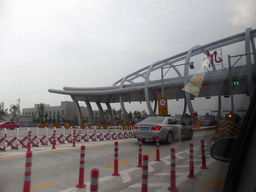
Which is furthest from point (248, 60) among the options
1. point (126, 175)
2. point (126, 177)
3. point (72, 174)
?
point (72, 174)

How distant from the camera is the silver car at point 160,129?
35.9 feet

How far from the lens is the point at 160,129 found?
1088 centimetres

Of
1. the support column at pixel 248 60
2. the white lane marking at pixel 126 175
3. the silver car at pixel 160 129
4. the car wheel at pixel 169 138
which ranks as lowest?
the white lane marking at pixel 126 175

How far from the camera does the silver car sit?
10.9m

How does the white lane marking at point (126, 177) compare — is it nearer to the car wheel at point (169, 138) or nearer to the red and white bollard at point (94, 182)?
the red and white bollard at point (94, 182)

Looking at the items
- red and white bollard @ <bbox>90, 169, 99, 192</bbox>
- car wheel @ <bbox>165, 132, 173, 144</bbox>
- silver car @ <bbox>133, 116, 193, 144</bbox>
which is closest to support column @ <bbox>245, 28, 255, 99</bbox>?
red and white bollard @ <bbox>90, 169, 99, 192</bbox>

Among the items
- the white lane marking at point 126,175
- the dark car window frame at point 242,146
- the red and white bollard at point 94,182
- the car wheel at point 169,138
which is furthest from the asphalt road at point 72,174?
the car wheel at point 169,138

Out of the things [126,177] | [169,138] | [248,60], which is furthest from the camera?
[169,138]

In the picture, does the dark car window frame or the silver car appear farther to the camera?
the silver car

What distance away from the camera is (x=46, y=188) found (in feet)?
14.6

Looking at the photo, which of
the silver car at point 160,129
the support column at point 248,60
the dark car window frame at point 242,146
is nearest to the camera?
the dark car window frame at point 242,146

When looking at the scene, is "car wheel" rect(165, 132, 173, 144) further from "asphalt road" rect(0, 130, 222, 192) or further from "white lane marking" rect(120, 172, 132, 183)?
"white lane marking" rect(120, 172, 132, 183)

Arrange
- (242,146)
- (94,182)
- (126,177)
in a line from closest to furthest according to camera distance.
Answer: (242,146)
(94,182)
(126,177)

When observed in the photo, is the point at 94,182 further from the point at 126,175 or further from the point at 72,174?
the point at 72,174
